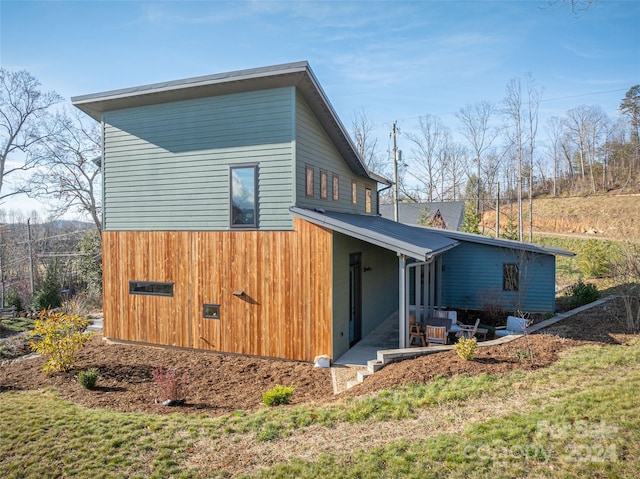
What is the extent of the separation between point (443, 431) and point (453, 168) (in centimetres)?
3749

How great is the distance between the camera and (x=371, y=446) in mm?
4773

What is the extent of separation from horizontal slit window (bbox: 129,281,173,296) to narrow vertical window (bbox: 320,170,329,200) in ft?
15.9

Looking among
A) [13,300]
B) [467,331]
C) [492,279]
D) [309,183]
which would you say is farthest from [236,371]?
[13,300]

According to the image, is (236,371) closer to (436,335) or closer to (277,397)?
(277,397)

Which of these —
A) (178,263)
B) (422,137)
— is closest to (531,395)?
(178,263)

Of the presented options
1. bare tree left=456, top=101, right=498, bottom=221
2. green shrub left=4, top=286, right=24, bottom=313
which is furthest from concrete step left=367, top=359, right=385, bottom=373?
bare tree left=456, top=101, right=498, bottom=221

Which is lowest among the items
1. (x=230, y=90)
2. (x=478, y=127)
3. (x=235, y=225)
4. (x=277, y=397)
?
(x=277, y=397)

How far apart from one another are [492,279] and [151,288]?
11.8 meters

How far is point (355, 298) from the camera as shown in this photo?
35.5 feet

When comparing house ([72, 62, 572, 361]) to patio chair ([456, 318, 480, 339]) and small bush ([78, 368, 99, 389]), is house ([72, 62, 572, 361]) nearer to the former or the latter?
patio chair ([456, 318, 480, 339])

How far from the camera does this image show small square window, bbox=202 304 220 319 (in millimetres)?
9898

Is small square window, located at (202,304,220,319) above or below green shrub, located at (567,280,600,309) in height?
above

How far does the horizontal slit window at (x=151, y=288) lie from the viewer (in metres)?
10.5

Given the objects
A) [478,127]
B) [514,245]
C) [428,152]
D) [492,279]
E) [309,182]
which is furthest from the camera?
[428,152]
